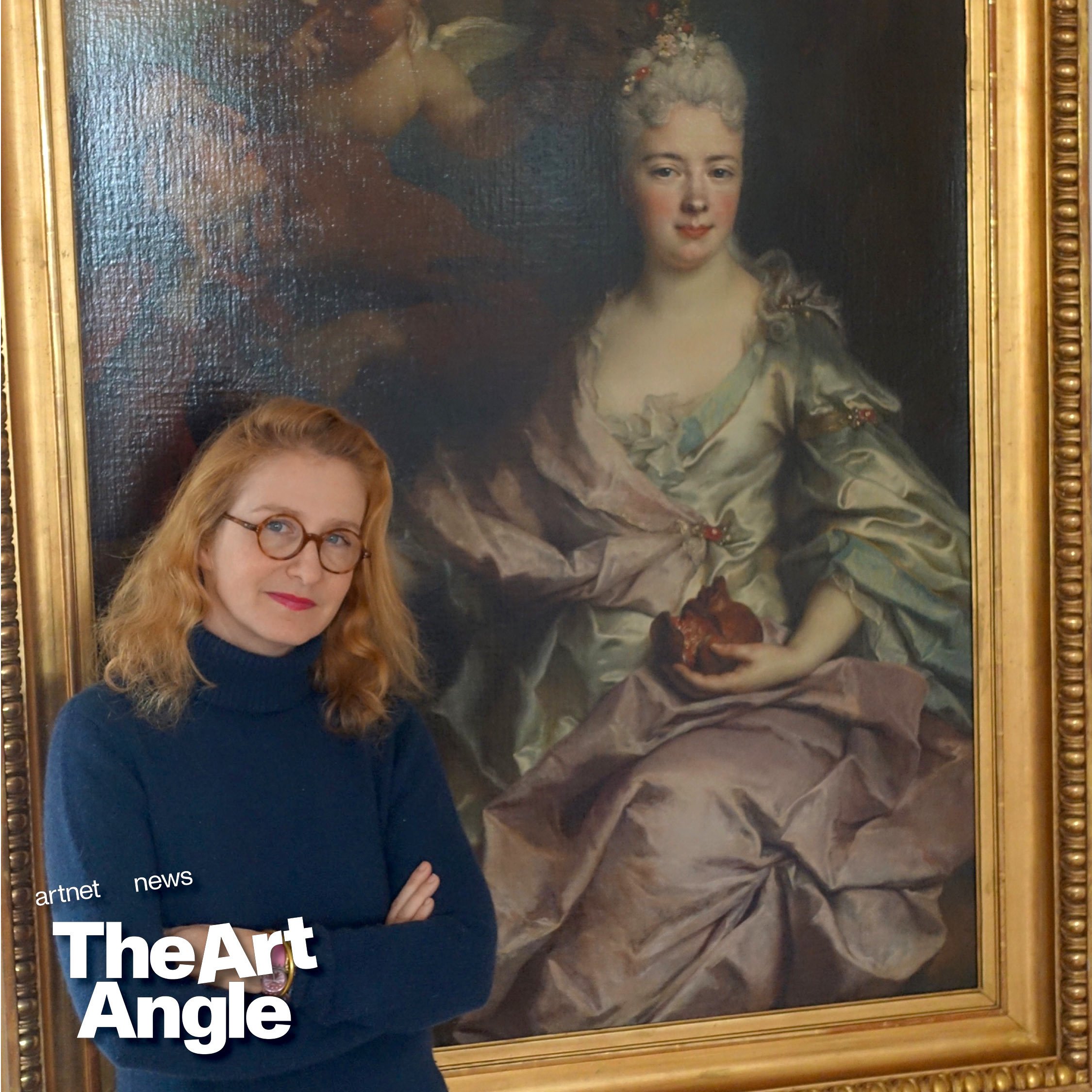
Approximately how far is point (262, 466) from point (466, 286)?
507mm

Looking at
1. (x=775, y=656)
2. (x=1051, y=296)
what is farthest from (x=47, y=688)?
(x=1051, y=296)

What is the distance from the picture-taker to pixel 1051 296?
2.41 metres

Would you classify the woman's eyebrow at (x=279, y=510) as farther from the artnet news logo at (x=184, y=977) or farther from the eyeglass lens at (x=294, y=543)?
the artnet news logo at (x=184, y=977)

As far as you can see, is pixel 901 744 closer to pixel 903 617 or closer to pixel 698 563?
pixel 903 617

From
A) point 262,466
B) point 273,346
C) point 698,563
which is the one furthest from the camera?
point 698,563

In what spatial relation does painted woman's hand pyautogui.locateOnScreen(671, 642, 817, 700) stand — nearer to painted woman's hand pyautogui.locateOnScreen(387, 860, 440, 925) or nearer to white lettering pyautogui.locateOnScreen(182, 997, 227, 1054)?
painted woman's hand pyautogui.locateOnScreen(387, 860, 440, 925)

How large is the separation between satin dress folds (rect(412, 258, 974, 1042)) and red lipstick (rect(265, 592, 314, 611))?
33cm

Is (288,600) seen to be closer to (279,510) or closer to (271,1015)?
(279,510)

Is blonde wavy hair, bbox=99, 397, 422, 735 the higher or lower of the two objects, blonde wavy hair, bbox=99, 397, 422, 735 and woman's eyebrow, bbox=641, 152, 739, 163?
the lower

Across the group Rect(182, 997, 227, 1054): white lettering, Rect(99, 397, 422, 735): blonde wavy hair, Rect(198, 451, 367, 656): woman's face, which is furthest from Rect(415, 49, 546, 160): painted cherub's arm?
Rect(182, 997, 227, 1054): white lettering

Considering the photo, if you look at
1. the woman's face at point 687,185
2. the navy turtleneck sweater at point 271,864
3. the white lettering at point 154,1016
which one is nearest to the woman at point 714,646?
the woman's face at point 687,185

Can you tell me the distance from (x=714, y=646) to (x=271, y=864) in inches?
35.0

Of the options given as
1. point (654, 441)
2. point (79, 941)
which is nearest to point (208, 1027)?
point (79, 941)

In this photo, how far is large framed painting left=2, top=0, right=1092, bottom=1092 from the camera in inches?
80.4
